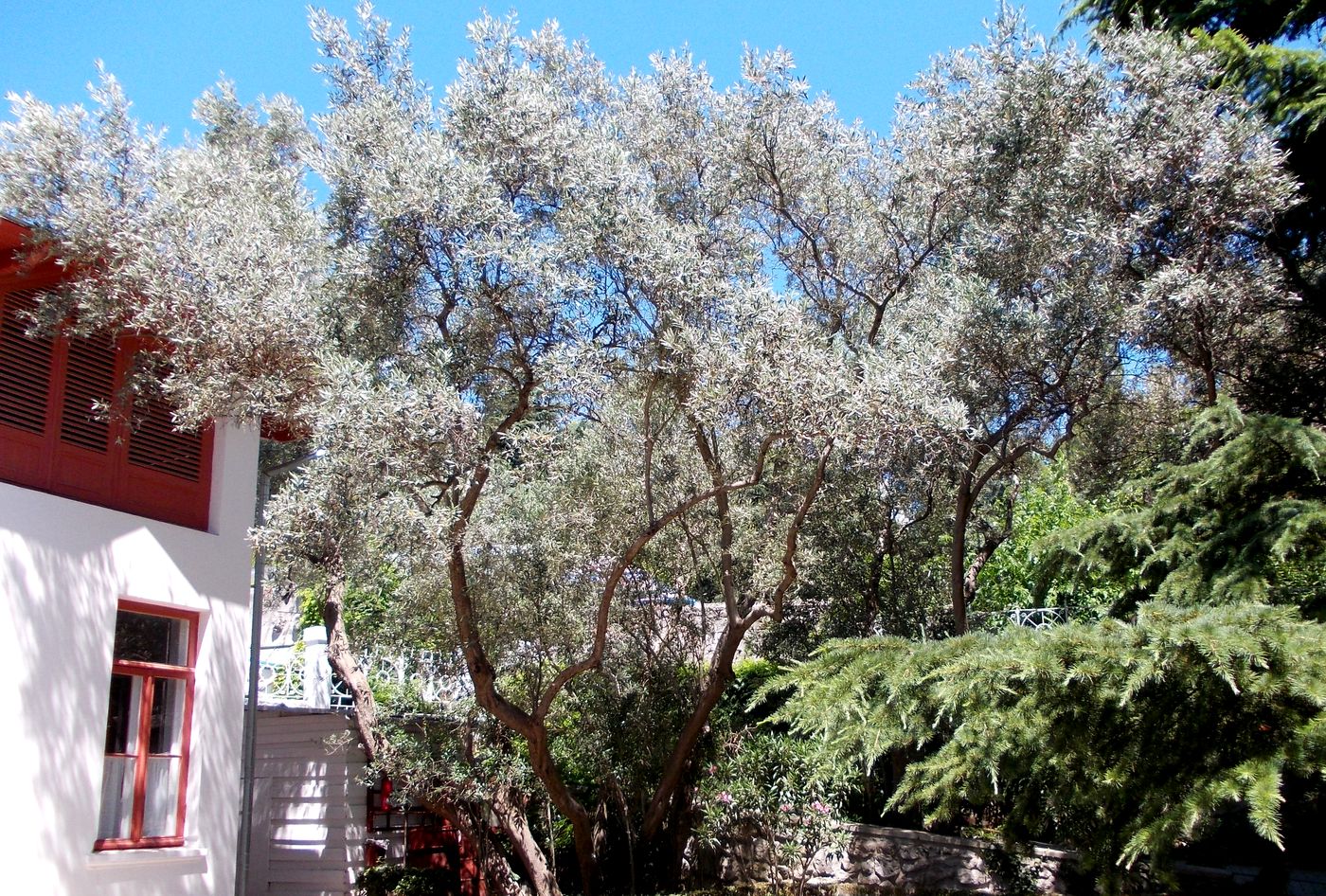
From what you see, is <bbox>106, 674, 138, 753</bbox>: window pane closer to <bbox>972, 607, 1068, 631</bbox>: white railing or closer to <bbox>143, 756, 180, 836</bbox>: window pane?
<bbox>143, 756, 180, 836</bbox>: window pane

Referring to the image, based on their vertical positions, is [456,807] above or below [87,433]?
below

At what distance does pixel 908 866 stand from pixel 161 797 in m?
8.68

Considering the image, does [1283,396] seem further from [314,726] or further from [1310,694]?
[314,726]

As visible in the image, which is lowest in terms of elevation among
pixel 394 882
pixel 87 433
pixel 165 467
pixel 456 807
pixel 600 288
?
pixel 394 882

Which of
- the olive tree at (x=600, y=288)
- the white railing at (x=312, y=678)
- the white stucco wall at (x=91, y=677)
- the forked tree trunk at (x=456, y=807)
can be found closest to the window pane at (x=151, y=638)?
the white stucco wall at (x=91, y=677)

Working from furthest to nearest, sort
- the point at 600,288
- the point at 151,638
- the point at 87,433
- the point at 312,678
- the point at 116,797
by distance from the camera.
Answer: the point at 312,678, the point at 600,288, the point at 151,638, the point at 87,433, the point at 116,797

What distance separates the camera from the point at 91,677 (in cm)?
827

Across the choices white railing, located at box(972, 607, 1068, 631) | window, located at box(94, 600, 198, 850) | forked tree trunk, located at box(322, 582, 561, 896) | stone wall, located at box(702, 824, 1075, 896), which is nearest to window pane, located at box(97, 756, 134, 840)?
window, located at box(94, 600, 198, 850)

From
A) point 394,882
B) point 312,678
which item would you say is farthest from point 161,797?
point 312,678

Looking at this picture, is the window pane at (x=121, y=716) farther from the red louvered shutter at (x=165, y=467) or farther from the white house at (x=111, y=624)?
the red louvered shutter at (x=165, y=467)

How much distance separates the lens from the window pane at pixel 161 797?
344 inches

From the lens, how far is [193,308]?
8492 millimetres

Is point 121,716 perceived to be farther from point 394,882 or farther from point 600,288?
point 600,288

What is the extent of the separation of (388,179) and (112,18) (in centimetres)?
523
